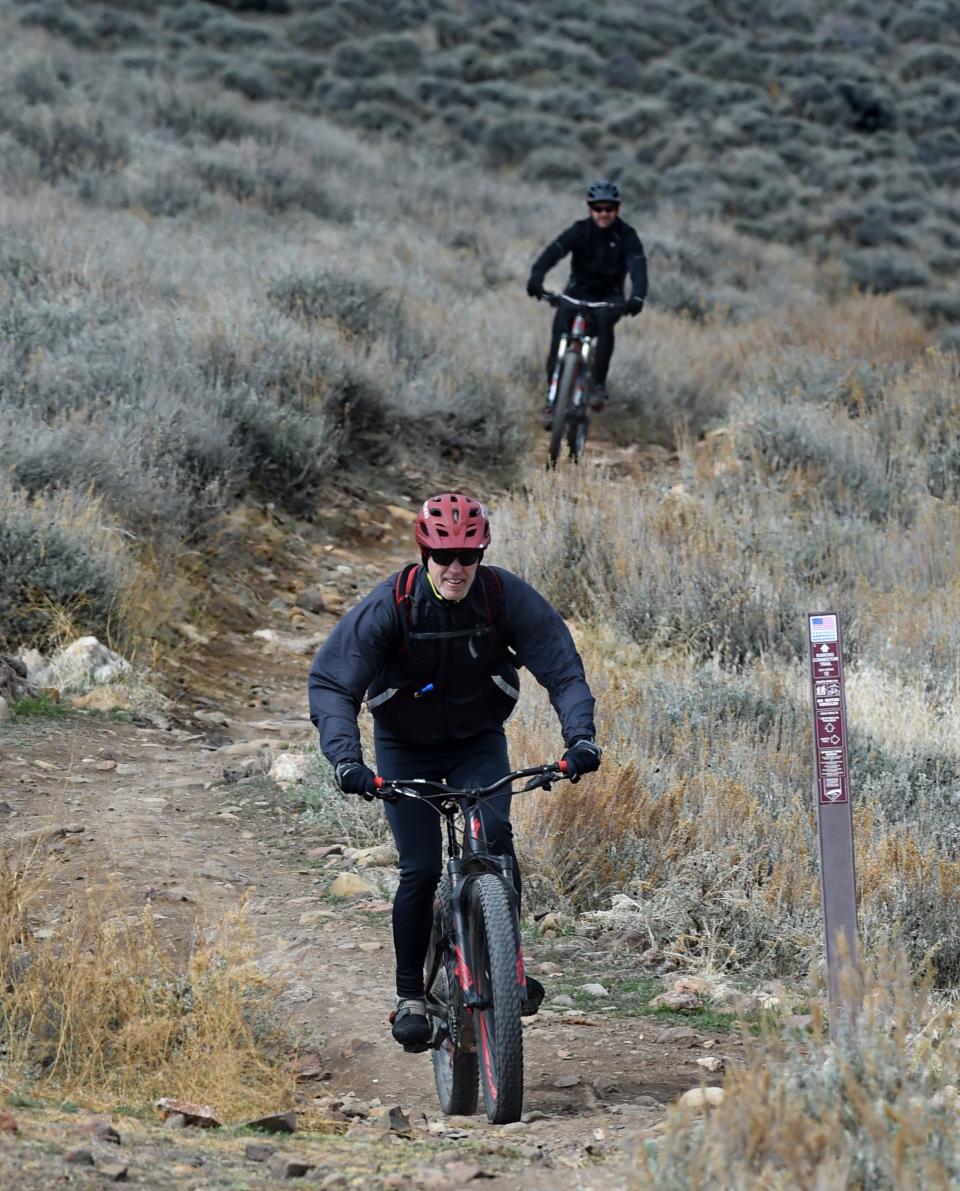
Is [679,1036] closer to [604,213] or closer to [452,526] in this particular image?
[452,526]

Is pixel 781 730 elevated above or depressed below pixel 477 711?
below

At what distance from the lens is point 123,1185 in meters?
3.12

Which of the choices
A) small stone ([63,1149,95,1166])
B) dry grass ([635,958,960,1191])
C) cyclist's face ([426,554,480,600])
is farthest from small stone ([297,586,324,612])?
dry grass ([635,958,960,1191])

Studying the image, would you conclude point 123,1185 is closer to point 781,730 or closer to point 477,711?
point 477,711

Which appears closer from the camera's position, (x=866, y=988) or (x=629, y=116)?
(x=866, y=988)

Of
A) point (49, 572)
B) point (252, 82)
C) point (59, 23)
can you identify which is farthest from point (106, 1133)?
point (59, 23)

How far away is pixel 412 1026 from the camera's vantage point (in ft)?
14.9

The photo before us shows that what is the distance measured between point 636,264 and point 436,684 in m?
7.84

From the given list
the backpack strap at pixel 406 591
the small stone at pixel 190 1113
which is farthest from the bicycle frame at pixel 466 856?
the small stone at pixel 190 1113

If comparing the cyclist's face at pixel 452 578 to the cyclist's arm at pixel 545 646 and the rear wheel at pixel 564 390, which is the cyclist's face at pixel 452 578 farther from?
the rear wheel at pixel 564 390

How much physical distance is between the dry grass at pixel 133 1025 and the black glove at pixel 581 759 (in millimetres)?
1182

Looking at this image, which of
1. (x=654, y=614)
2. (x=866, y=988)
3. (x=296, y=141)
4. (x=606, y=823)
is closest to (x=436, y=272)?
(x=296, y=141)

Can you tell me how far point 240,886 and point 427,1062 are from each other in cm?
142

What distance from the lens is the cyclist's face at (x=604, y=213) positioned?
38.0 feet
